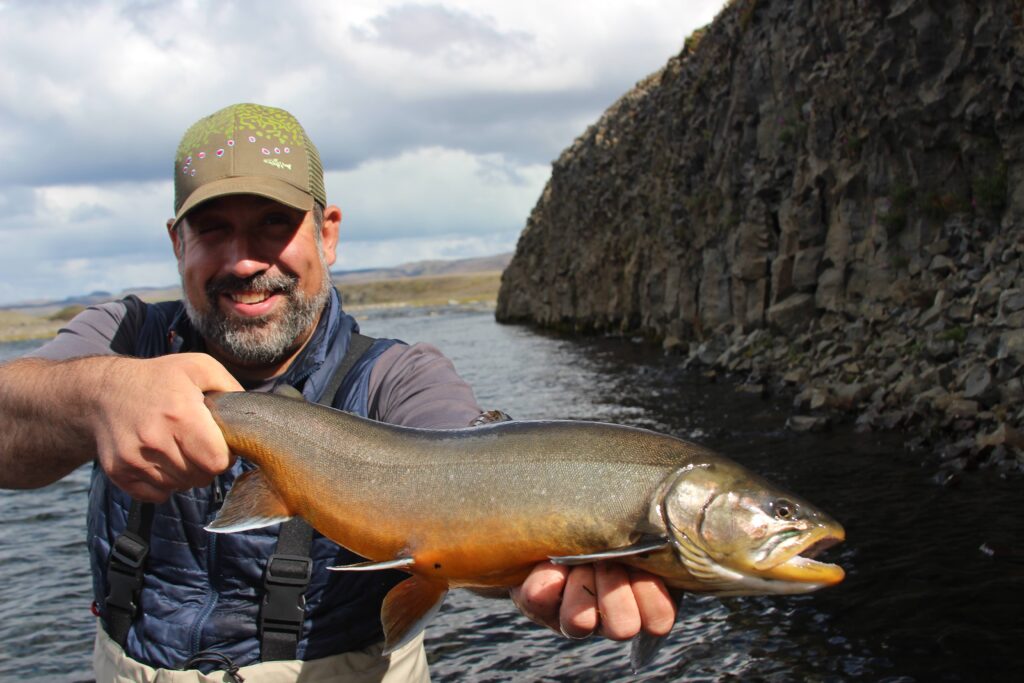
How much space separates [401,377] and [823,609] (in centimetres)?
680

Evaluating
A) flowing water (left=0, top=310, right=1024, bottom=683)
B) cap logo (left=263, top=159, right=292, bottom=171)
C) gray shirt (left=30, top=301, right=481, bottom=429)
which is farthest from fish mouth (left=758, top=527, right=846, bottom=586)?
flowing water (left=0, top=310, right=1024, bottom=683)

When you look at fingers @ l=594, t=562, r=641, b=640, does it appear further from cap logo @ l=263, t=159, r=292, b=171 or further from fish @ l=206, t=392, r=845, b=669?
cap logo @ l=263, t=159, r=292, b=171

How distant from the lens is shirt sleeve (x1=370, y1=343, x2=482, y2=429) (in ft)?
11.4

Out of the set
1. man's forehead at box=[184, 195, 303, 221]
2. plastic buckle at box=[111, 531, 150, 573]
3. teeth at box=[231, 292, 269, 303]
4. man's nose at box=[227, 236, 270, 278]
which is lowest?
plastic buckle at box=[111, 531, 150, 573]

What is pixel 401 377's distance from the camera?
3.69 meters

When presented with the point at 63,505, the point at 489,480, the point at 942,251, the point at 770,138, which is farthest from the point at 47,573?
the point at 770,138

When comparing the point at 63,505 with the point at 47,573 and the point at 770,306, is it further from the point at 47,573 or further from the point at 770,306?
the point at 770,306

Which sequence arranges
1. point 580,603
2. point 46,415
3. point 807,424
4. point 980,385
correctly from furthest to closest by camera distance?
1. point 807,424
2. point 980,385
3. point 46,415
4. point 580,603

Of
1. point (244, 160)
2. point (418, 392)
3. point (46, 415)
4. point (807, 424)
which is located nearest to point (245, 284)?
point (244, 160)

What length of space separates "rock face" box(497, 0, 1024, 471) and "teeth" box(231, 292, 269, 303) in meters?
12.0

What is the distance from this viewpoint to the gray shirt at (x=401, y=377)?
11.4 feet

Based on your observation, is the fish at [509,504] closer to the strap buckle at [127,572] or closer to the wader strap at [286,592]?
the wader strap at [286,592]

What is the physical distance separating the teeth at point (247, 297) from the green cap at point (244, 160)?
1.37 ft

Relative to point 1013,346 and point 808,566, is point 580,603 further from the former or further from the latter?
point 1013,346
